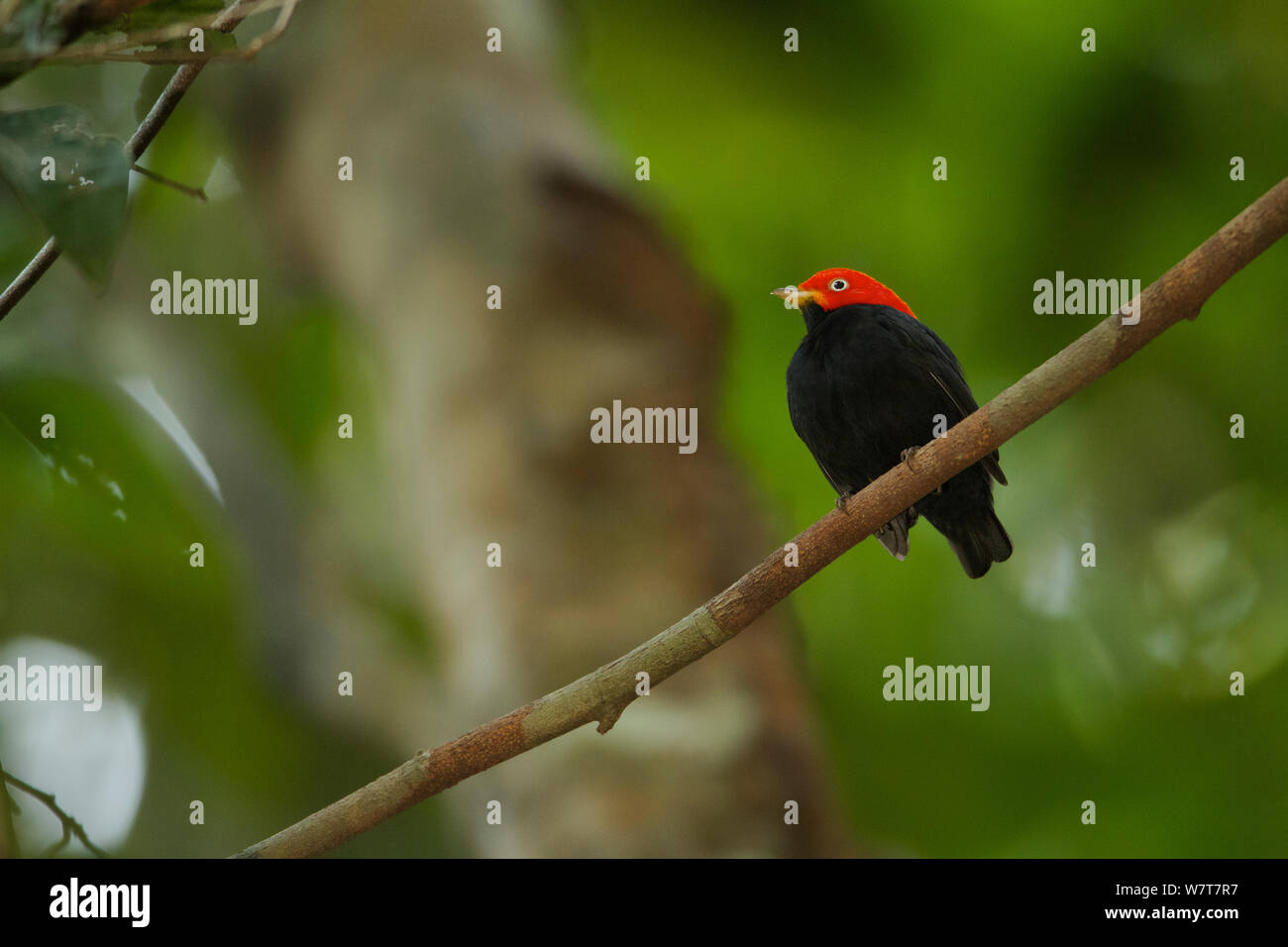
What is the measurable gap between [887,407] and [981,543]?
63cm

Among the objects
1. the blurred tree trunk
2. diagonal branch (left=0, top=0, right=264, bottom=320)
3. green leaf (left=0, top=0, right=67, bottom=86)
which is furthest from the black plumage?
green leaf (left=0, top=0, right=67, bottom=86)

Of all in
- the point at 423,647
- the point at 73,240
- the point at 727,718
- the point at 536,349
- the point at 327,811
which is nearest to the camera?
the point at 73,240

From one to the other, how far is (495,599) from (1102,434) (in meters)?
4.20

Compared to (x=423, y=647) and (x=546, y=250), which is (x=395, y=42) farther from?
(x=423, y=647)

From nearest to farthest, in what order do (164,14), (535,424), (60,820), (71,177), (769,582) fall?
(71,177) < (164,14) < (60,820) < (769,582) < (535,424)

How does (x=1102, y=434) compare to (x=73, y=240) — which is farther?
(x=1102, y=434)

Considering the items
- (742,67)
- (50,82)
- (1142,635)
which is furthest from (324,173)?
(1142,635)

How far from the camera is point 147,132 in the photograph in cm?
159

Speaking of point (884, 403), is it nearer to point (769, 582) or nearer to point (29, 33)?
point (769, 582)

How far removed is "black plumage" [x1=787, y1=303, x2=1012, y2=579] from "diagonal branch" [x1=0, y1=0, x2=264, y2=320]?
2277mm

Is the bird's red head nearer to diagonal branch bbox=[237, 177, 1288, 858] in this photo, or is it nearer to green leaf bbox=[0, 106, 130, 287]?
diagonal branch bbox=[237, 177, 1288, 858]

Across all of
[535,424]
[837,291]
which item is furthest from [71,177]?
[535,424]

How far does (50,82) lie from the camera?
679 centimetres

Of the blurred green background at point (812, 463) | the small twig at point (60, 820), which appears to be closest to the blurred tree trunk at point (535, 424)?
the blurred green background at point (812, 463)
